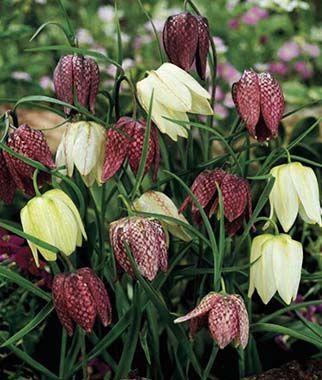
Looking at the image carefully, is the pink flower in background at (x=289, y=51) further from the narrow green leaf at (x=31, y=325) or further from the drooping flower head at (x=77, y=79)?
the narrow green leaf at (x=31, y=325)

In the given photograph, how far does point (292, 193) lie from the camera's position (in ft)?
4.62

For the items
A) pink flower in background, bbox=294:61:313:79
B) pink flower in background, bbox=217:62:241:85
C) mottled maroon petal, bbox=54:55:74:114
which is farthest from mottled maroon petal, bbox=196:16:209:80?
pink flower in background, bbox=294:61:313:79

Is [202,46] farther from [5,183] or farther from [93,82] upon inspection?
[5,183]

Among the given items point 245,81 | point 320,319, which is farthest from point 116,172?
point 320,319

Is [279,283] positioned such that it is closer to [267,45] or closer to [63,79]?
[63,79]

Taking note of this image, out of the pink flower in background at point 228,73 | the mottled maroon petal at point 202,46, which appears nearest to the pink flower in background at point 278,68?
the pink flower in background at point 228,73

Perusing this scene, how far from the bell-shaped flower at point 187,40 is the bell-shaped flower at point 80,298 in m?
0.37

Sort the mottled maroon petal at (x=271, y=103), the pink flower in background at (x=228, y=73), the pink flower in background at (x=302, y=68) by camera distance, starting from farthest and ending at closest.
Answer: the pink flower in background at (x=302, y=68)
the pink flower in background at (x=228, y=73)
the mottled maroon petal at (x=271, y=103)

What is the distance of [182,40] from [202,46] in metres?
0.04

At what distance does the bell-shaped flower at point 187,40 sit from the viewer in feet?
4.84

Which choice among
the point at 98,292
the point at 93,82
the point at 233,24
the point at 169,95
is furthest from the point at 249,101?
the point at 233,24

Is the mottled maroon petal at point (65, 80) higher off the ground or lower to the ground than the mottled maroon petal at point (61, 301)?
higher

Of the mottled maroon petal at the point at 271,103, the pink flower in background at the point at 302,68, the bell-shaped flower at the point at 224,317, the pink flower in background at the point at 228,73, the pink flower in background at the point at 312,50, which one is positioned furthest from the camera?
the pink flower in background at the point at 302,68

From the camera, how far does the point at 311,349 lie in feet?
6.03
